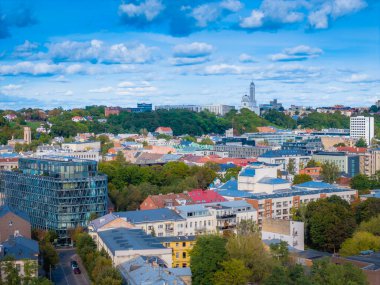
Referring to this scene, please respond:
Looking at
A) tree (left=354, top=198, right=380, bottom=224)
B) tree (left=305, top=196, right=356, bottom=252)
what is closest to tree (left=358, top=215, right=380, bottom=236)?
tree (left=305, top=196, right=356, bottom=252)

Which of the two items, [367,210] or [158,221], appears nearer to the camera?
[158,221]

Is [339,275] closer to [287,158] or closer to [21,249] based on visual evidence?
[21,249]

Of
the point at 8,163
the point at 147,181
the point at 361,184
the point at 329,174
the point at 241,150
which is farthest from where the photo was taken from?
the point at 241,150

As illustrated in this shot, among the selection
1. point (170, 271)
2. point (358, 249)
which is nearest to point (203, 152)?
point (358, 249)

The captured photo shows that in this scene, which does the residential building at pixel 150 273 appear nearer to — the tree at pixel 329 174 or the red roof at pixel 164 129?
the tree at pixel 329 174

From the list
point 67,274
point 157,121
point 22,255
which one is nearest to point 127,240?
point 67,274

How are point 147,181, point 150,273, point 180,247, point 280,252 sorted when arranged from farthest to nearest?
point 147,181
point 180,247
point 280,252
point 150,273

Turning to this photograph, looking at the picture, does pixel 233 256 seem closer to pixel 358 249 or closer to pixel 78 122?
pixel 358 249

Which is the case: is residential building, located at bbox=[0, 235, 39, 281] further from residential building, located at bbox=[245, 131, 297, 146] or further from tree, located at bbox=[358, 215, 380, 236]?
residential building, located at bbox=[245, 131, 297, 146]
